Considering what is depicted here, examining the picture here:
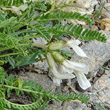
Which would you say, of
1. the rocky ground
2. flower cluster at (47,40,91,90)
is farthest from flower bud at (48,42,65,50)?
the rocky ground

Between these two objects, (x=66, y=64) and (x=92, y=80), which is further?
(x=92, y=80)

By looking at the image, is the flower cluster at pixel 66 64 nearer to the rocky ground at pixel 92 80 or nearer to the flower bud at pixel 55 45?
the flower bud at pixel 55 45

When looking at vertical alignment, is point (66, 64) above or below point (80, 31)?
below

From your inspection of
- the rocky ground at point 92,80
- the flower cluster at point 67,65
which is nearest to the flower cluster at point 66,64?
the flower cluster at point 67,65

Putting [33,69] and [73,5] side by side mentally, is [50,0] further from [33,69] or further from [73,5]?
[33,69]

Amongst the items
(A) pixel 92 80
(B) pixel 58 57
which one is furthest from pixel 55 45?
(A) pixel 92 80

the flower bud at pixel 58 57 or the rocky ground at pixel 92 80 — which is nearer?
the flower bud at pixel 58 57

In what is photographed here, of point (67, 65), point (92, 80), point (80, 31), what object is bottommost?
point (92, 80)

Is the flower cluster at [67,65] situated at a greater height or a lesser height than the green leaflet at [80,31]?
lesser

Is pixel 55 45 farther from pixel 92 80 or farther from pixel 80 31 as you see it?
pixel 92 80

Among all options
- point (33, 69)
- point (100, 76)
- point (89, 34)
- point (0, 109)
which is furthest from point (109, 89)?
point (0, 109)
